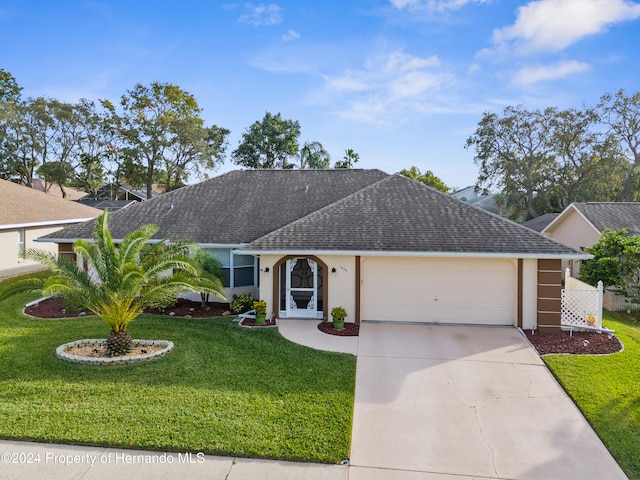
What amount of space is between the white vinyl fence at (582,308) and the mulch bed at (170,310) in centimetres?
1106

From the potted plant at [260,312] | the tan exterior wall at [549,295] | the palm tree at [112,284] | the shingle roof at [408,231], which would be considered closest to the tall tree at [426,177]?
the shingle roof at [408,231]

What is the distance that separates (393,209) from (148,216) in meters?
10.6

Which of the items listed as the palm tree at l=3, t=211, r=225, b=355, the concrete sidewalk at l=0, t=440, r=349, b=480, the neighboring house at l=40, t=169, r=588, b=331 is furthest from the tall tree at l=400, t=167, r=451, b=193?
the concrete sidewalk at l=0, t=440, r=349, b=480

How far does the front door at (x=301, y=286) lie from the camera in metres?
12.9

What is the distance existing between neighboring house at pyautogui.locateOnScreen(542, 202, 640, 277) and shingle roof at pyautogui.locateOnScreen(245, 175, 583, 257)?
984cm

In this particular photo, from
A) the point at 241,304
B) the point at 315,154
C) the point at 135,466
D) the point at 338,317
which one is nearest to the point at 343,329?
the point at 338,317

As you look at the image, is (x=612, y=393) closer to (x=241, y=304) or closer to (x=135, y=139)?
(x=241, y=304)

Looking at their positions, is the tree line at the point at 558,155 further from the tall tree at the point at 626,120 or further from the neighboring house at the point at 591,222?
the neighboring house at the point at 591,222

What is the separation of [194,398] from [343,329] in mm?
5549

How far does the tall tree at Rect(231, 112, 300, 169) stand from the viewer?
1721 inches

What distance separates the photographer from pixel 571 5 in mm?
11500

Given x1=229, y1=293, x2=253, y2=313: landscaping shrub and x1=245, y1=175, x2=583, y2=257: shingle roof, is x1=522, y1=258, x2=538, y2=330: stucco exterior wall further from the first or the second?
x1=229, y1=293, x2=253, y2=313: landscaping shrub

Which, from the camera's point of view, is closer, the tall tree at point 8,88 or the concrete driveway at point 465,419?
the concrete driveway at point 465,419

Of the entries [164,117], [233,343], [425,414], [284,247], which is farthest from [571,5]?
[164,117]
